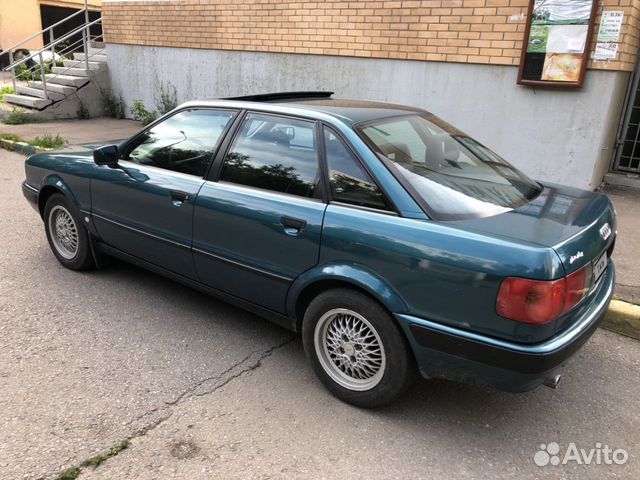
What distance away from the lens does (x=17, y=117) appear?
11.7 metres

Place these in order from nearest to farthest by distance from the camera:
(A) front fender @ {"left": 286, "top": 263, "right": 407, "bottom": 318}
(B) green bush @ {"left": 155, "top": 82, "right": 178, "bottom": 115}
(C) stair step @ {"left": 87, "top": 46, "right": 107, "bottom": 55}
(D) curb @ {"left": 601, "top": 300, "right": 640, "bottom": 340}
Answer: (A) front fender @ {"left": 286, "top": 263, "right": 407, "bottom": 318} → (D) curb @ {"left": 601, "top": 300, "right": 640, "bottom": 340} → (B) green bush @ {"left": 155, "top": 82, "right": 178, "bottom": 115} → (C) stair step @ {"left": 87, "top": 46, "right": 107, "bottom": 55}

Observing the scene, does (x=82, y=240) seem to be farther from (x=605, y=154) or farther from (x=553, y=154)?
(x=605, y=154)

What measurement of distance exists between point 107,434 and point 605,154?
6211 mm

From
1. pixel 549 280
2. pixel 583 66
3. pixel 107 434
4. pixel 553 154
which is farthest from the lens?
pixel 553 154

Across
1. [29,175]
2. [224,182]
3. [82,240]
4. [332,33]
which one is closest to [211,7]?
[332,33]

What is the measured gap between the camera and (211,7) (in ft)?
31.2

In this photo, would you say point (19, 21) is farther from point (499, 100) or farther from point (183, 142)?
point (183, 142)

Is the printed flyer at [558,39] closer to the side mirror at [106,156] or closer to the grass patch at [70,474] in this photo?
the side mirror at [106,156]

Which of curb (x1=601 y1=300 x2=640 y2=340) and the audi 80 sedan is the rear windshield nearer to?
the audi 80 sedan

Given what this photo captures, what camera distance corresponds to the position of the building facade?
6.08 metres

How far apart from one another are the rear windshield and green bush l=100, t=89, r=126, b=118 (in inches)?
414

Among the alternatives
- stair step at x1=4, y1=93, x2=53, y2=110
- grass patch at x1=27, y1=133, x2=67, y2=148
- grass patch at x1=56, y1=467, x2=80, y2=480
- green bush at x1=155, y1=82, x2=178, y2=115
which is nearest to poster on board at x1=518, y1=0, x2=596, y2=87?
grass patch at x1=56, y1=467, x2=80, y2=480

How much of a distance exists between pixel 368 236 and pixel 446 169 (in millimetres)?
736

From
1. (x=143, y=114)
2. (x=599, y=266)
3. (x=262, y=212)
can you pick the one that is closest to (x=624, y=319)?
(x=599, y=266)
